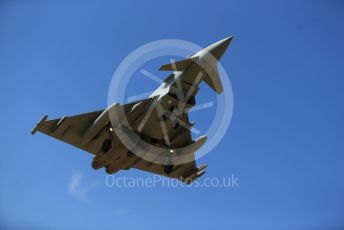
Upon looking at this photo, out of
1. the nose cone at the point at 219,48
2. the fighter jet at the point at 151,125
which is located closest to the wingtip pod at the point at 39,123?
the fighter jet at the point at 151,125

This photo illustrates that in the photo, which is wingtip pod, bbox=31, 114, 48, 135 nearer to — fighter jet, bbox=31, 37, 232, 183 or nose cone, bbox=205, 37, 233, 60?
fighter jet, bbox=31, 37, 232, 183

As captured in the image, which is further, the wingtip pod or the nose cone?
the wingtip pod

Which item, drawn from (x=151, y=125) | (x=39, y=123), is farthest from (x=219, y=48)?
(x=39, y=123)

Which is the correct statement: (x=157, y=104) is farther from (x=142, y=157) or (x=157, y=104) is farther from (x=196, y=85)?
(x=142, y=157)

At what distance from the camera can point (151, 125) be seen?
3088cm

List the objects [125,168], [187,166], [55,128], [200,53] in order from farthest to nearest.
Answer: [187,166] < [125,168] < [55,128] < [200,53]

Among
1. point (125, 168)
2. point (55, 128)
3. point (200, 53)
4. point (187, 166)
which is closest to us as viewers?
point (200, 53)

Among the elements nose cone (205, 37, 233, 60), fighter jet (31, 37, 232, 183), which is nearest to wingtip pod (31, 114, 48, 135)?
fighter jet (31, 37, 232, 183)

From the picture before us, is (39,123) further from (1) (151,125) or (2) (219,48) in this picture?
(2) (219,48)

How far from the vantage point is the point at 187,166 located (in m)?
37.0

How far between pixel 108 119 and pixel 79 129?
3288 mm

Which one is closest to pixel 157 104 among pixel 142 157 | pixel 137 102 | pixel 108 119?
pixel 137 102

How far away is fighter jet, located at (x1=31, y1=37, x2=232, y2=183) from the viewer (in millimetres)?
29031

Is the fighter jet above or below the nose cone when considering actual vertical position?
below
